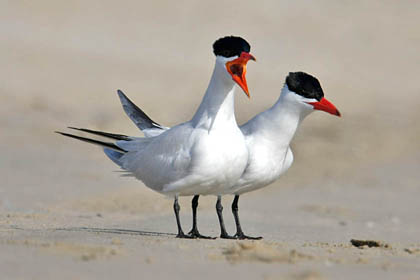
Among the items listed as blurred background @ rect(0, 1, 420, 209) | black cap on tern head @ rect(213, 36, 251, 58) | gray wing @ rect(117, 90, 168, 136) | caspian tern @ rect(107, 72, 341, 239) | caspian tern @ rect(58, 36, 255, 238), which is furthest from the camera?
blurred background @ rect(0, 1, 420, 209)

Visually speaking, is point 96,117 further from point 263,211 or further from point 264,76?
point 264,76

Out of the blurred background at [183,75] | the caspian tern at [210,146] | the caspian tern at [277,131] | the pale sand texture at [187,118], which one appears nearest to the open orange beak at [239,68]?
the caspian tern at [210,146]

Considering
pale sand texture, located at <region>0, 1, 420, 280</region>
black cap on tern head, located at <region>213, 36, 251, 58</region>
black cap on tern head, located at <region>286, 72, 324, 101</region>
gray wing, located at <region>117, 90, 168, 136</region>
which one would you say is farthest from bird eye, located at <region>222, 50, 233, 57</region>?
pale sand texture, located at <region>0, 1, 420, 280</region>

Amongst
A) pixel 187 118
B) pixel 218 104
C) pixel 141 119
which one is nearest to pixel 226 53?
pixel 218 104

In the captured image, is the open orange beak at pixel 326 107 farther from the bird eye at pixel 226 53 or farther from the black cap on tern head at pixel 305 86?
the bird eye at pixel 226 53

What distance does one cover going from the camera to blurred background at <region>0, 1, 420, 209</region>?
1066 cm

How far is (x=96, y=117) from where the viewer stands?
1416cm

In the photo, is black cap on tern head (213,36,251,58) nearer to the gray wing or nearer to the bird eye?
the bird eye

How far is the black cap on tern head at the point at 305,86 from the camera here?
5598 mm

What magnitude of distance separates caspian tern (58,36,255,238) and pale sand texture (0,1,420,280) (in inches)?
14.4

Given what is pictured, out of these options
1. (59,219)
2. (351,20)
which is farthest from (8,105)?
(351,20)

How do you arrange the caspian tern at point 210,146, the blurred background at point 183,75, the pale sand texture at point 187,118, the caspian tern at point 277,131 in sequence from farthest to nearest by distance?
1. the blurred background at point 183,75
2. the caspian tern at point 277,131
3. the caspian tern at point 210,146
4. the pale sand texture at point 187,118

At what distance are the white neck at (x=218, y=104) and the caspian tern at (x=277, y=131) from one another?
1.60 ft

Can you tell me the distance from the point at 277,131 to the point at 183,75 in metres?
15.9
